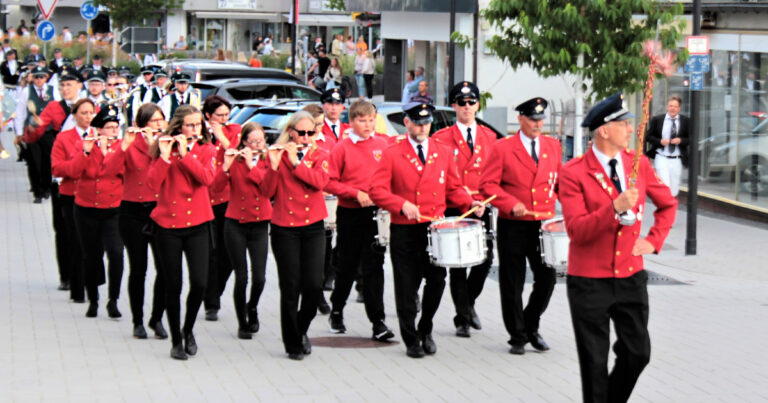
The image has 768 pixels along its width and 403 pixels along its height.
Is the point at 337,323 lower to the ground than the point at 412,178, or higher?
lower

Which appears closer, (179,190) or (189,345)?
(179,190)

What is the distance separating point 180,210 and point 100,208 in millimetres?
2032

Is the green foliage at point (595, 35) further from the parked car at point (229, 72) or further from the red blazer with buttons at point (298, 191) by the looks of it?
the parked car at point (229, 72)

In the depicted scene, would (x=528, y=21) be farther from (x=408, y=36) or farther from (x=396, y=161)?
(x=408, y=36)

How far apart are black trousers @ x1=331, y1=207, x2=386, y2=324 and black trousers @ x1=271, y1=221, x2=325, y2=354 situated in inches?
35.4

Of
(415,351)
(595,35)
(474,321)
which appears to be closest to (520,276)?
(415,351)

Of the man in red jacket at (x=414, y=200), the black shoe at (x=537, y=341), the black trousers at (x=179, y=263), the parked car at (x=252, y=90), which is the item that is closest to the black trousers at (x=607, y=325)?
the man in red jacket at (x=414, y=200)

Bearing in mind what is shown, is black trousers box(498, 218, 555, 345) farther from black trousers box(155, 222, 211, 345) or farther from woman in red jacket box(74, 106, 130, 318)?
woman in red jacket box(74, 106, 130, 318)

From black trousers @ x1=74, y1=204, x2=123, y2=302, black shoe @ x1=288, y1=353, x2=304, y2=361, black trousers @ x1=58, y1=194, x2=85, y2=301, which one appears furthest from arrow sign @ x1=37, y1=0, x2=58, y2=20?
black shoe @ x1=288, y1=353, x2=304, y2=361

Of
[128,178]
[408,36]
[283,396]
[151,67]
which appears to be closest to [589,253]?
[283,396]

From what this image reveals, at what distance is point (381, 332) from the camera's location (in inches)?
425

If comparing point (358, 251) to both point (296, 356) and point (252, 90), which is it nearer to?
point (296, 356)

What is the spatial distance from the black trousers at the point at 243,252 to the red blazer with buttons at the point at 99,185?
1.26 metres

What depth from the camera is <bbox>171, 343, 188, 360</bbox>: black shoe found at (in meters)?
10.0
